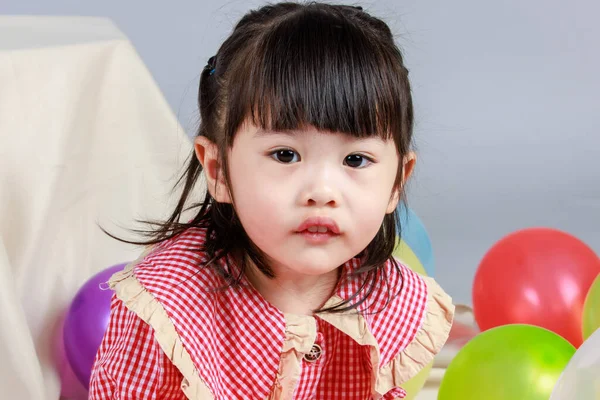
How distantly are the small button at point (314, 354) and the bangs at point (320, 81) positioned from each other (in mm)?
357

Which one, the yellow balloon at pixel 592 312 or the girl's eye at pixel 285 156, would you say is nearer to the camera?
the girl's eye at pixel 285 156

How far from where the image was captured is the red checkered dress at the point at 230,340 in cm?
138

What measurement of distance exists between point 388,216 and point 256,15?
1.25 feet

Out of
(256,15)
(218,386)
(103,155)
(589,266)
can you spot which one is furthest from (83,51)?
A: (589,266)

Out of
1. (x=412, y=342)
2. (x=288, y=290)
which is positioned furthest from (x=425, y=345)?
(x=288, y=290)

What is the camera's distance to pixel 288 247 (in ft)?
4.26

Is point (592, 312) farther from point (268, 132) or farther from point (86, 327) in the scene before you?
point (86, 327)

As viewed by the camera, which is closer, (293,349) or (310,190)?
(310,190)

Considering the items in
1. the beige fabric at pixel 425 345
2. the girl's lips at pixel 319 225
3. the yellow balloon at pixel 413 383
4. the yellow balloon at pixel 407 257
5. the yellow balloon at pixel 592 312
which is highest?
the girl's lips at pixel 319 225

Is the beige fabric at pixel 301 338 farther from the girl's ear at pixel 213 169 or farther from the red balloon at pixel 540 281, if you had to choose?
the red balloon at pixel 540 281

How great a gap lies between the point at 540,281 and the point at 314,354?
1.92ft

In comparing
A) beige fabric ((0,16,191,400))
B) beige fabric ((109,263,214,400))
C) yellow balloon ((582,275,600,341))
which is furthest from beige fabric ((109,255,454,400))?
beige fabric ((0,16,191,400))

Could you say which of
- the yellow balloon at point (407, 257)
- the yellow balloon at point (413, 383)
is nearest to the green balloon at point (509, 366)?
the yellow balloon at point (413, 383)

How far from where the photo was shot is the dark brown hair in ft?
4.12
